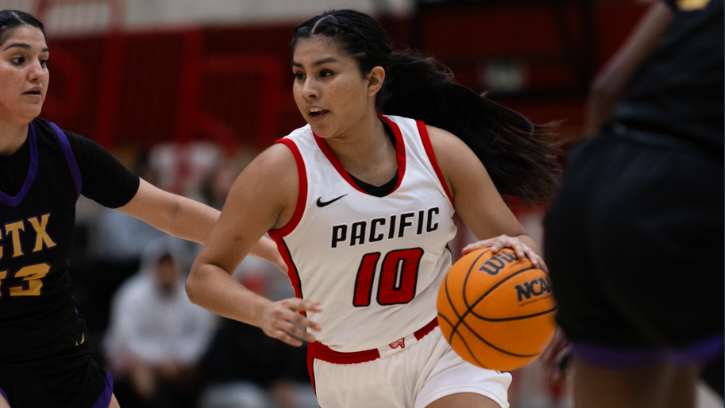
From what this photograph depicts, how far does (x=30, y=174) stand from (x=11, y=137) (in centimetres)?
17

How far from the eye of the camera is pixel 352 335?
10.7 ft

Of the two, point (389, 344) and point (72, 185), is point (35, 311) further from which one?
point (389, 344)

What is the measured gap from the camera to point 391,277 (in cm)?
327

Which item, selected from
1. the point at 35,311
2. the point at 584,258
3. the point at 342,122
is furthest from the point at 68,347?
the point at 584,258

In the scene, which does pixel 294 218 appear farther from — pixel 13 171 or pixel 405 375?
pixel 13 171

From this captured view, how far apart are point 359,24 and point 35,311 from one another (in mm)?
1755

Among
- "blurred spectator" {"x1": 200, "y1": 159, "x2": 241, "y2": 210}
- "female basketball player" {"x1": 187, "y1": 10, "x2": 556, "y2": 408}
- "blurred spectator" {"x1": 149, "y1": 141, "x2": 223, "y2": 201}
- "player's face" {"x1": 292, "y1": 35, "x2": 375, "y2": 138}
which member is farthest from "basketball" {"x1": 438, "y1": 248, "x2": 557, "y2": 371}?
"blurred spectator" {"x1": 149, "y1": 141, "x2": 223, "y2": 201}

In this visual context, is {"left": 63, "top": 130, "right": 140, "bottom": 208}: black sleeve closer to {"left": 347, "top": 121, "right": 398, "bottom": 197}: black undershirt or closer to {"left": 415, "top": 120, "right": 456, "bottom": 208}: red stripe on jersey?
{"left": 347, "top": 121, "right": 398, "bottom": 197}: black undershirt

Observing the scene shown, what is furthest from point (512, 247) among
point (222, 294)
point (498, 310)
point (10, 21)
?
point (10, 21)

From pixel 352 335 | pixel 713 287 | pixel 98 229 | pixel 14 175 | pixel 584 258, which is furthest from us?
pixel 98 229

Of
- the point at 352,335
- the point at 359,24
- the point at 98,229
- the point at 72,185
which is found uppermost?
the point at 359,24

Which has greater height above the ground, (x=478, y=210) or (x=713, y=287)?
(x=713, y=287)

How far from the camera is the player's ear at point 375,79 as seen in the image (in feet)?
11.0

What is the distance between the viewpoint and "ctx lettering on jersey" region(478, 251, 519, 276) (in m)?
2.91
